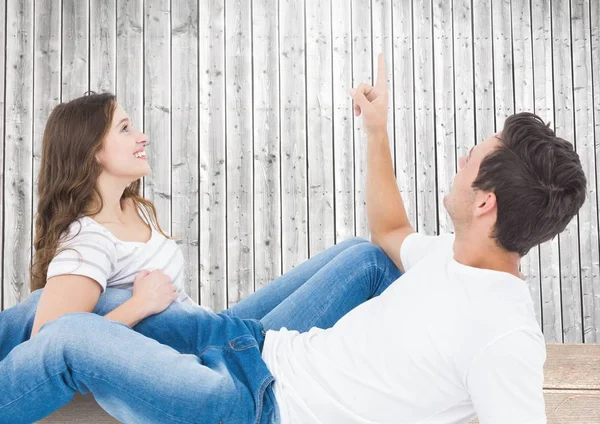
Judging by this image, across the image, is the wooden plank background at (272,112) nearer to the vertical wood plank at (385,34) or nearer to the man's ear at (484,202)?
the vertical wood plank at (385,34)

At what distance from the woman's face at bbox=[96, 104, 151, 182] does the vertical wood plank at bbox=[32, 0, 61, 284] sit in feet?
6.80

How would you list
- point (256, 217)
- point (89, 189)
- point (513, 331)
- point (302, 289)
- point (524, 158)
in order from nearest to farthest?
point (513, 331) → point (524, 158) → point (302, 289) → point (89, 189) → point (256, 217)

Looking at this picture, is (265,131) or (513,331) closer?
(513,331)

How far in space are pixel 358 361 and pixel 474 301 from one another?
23 cm

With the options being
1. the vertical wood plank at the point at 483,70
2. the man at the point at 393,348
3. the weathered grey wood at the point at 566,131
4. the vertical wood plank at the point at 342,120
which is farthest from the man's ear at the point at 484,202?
the weathered grey wood at the point at 566,131

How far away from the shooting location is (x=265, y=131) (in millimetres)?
3576

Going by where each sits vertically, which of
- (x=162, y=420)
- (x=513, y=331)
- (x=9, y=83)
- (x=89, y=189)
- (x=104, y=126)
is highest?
(x=9, y=83)

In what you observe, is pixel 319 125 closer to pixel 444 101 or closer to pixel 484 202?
pixel 444 101

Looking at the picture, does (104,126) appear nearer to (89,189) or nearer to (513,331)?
(89,189)

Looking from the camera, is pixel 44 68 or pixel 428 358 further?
pixel 44 68

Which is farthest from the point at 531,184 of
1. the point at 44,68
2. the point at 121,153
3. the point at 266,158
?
the point at 44,68

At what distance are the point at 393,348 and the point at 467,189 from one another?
1.02ft

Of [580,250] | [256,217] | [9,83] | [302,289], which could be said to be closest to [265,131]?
[256,217]

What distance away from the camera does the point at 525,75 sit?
12.2ft
